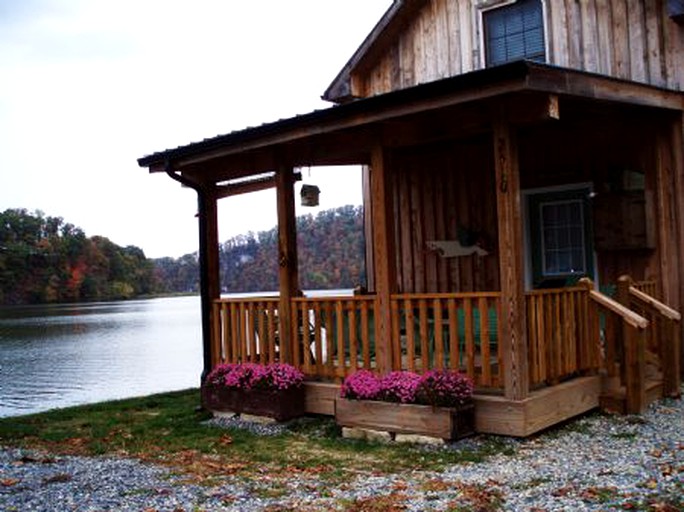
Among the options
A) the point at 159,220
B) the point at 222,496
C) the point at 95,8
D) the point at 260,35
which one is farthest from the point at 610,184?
the point at 159,220

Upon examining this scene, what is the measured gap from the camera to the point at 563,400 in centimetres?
767

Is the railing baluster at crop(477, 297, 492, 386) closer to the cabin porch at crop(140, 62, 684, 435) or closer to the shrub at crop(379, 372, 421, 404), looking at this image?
the cabin porch at crop(140, 62, 684, 435)

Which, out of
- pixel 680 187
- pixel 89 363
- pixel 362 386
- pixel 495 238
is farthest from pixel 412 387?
pixel 89 363

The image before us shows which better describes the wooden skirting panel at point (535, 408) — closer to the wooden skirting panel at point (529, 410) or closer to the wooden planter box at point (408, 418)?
the wooden skirting panel at point (529, 410)

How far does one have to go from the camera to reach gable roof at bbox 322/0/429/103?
40.9ft

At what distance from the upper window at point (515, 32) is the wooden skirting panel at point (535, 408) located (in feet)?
17.8

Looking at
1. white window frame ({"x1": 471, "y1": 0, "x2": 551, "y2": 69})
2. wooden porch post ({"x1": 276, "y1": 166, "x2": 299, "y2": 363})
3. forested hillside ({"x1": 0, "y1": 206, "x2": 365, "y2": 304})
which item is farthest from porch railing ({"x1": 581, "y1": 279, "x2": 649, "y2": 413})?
forested hillside ({"x1": 0, "y1": 206, "x2": 365, "y2": 304})

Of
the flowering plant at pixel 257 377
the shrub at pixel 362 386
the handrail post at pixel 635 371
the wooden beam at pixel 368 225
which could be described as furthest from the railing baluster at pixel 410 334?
the wooden beam at pixel 368 225

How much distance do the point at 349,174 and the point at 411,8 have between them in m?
2.89

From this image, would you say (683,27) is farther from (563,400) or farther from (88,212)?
(88,212)

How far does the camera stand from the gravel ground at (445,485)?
17.5 ft

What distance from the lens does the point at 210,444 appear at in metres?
7.98

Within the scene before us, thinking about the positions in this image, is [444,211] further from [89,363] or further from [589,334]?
[89,363]

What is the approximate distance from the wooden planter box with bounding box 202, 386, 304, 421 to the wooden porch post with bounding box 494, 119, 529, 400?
8.88 ft
